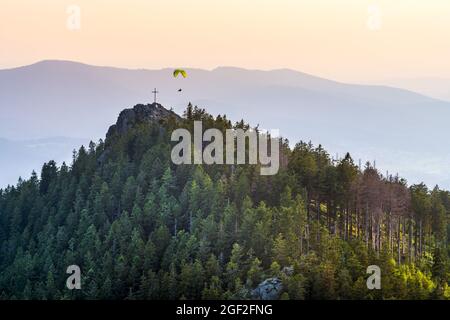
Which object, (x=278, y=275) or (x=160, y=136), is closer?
(x=278, y=275)

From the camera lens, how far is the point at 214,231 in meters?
78.0

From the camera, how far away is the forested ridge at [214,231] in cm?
7162

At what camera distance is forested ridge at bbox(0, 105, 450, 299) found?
7162 centimetres

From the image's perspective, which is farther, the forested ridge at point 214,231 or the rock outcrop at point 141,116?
the rock outcrop at point 141,116

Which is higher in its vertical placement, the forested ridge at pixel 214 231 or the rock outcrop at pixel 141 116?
the rock outcrop at pixel 141 116

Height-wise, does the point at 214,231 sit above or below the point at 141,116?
below

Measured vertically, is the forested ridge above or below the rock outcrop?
below

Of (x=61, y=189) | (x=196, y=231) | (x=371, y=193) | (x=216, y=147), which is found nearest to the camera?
(x=196, y=231)

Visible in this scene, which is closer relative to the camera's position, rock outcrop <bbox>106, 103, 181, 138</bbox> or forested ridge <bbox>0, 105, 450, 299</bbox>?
forested ridge <bbox>0, 105, 450, 299</bbox>

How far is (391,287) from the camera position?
68312 millimetres

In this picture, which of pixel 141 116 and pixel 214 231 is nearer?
pixel 214 231
